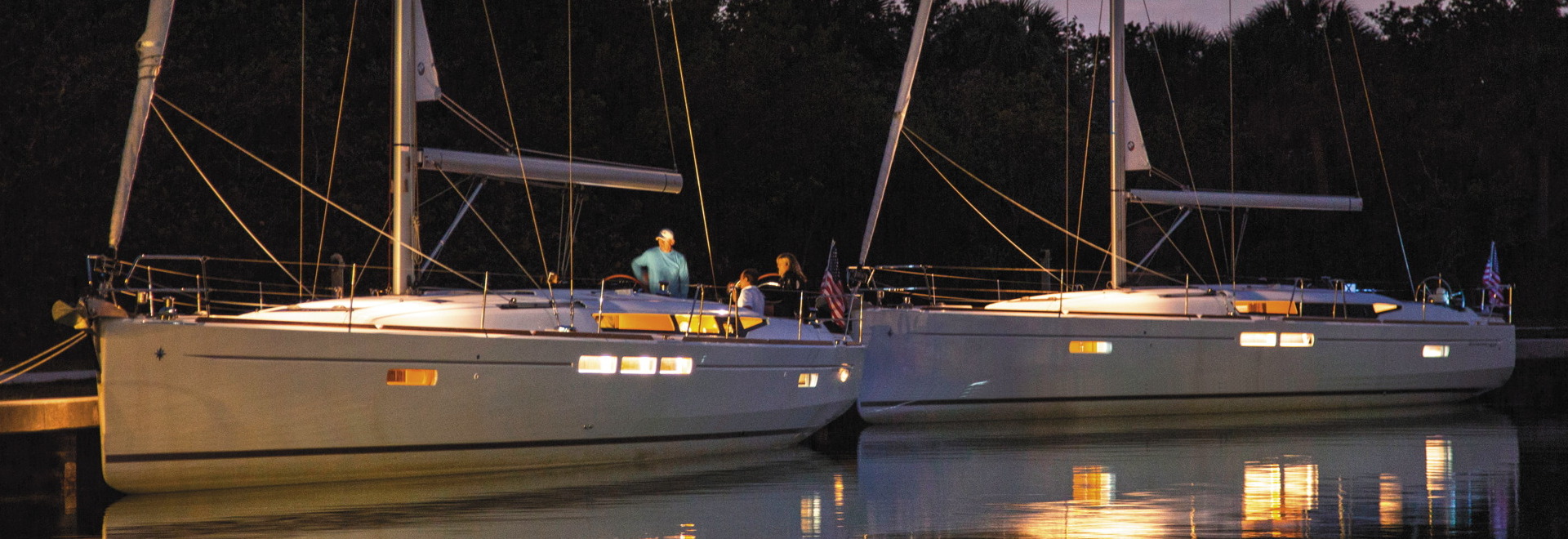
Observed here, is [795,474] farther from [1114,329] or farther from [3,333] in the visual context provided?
[3,333]

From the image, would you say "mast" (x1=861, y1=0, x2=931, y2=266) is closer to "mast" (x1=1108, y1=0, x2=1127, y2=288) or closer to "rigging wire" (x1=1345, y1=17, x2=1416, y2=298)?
"mast" (x1=1108, y1=0, x2=1127, y2=288)

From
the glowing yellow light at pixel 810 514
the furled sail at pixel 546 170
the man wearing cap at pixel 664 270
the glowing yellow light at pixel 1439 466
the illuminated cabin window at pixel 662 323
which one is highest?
the furled sail at pixel 546 170

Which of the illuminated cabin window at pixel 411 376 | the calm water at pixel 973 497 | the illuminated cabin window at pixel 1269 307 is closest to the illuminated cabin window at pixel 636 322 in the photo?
the calm water at pixel 973 497

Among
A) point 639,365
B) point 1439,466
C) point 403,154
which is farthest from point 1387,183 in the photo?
point 403,154

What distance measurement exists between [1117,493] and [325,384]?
18.4 ft

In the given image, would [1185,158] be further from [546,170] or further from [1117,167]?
[546,170]

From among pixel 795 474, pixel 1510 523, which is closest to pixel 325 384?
pixel 795 474

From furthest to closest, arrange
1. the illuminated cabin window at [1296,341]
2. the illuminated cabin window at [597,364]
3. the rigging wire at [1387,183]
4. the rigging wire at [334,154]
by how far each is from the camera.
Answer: the rigging wire at [1387,183] → the illuminated cabin window at [1296,341] → the rigging wire at [334,154] → the illuminated cabin window at [597,364]

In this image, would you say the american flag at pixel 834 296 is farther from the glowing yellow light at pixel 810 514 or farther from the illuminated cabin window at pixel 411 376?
the illuminated cabin window at pixel 411 376

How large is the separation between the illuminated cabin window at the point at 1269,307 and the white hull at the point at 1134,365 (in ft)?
0.79

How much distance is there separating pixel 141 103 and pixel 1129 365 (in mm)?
10761

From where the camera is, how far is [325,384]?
10938 millimetres

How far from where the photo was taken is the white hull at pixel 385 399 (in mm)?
10453

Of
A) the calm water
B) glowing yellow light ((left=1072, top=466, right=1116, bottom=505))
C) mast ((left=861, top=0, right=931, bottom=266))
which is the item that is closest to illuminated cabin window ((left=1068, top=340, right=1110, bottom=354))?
the calm water
